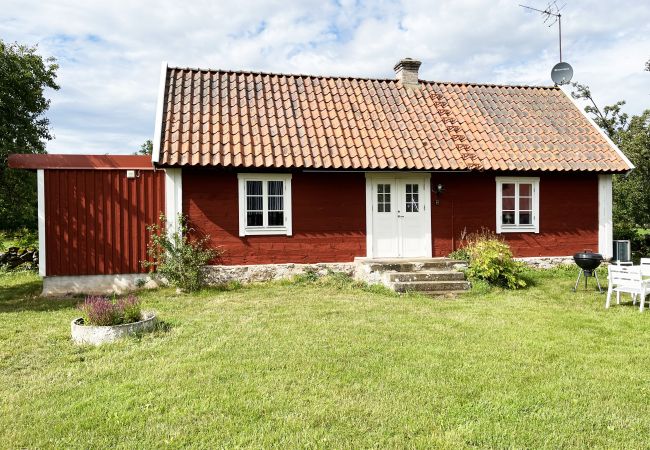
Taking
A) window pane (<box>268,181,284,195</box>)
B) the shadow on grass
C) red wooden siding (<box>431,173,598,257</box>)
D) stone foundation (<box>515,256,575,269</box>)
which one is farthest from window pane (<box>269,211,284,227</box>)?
stone foundation (<box>515,256,575,269</box>)

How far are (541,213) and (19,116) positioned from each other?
19.6 meters

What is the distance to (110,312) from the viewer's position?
6.98 meters

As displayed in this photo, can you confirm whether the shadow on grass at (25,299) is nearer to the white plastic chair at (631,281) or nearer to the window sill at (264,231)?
the window sill at (264,231)

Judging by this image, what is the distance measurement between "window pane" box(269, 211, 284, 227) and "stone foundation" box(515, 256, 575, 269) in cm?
653

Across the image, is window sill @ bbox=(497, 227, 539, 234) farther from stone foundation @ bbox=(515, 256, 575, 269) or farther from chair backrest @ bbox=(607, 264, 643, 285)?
chair backrest @ bbox=(607, 264, 643, 285)

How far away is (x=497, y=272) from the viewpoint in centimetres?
1127

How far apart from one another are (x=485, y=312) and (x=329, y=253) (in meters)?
4.63

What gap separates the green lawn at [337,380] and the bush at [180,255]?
7.48 feet

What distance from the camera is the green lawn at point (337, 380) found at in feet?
13.4

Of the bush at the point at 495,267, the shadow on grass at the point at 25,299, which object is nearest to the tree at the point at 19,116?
the shadow on grass at the point at 25,299

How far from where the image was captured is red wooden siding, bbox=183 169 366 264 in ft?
38.3

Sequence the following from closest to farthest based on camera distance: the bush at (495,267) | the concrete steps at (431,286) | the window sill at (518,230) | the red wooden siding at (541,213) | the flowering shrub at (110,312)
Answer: the flowering shrub at (110,312)
the concrete steps at (431,286)
the bush at (495,267)
the red wooden siding at (541,213)
the window sill at (518,230)

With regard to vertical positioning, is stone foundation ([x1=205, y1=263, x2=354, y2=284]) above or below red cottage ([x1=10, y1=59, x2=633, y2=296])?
below

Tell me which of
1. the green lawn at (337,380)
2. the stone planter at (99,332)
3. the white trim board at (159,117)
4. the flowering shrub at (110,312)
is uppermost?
the white trim board at (159,117)
